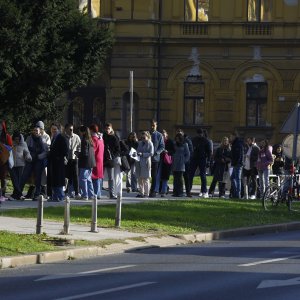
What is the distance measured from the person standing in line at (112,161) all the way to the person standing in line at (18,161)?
7.54 ft

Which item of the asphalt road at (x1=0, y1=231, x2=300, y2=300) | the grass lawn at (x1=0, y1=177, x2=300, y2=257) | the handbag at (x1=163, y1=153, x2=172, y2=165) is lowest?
the asphalt road at (x1=0, y1=231, x2=300, y2=300)

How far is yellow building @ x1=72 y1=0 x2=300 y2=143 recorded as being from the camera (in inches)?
2125

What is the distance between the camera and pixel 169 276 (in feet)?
52.5

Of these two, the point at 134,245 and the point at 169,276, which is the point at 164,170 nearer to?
the point at 134,245

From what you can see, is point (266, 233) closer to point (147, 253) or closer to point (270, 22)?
point (147, 253)

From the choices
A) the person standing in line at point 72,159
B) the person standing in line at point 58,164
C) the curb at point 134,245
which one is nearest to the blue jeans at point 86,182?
the person standing in line at point 72,159

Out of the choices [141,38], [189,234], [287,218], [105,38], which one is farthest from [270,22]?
[189,234]

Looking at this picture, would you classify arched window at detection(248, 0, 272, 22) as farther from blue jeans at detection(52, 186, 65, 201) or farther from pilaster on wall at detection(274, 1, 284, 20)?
blue jeans at detection(52, 186, 65, 201)

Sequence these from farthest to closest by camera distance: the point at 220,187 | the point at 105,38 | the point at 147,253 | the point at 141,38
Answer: the point at 141,38 < the point at 105,38 < the point at 220,187 < the point at 147,253

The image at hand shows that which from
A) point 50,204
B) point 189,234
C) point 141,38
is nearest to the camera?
point 189,234

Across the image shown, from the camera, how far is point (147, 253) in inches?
773

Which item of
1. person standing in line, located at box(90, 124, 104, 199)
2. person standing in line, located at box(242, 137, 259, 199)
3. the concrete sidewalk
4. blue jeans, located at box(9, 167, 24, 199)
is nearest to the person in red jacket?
blue jeans, located at box(9, 167, 24, 199)

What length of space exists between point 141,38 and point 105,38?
1729 centimetres

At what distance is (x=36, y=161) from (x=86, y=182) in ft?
4.26
